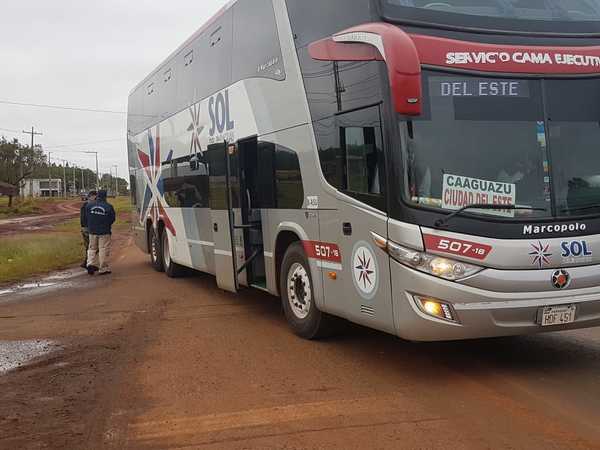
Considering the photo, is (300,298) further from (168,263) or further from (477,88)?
(168,263)

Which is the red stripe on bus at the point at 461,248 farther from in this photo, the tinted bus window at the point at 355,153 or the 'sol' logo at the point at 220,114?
the 'sol' logo at the point at 220,114

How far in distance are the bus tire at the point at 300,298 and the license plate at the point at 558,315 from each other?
2437 mm

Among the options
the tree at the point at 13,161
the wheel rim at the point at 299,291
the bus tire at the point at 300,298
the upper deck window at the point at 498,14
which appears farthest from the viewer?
the tree at the point at 13,161

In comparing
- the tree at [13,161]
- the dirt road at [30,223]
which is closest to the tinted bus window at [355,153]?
the dirt road at [30,223]

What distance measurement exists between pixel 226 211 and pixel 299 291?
1.90 meters

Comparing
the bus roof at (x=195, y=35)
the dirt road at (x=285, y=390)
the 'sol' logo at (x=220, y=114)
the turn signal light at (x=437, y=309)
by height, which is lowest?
the dirt road at (x=285, y=390)

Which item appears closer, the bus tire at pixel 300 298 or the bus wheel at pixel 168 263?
the bus tire at pixel 300 298

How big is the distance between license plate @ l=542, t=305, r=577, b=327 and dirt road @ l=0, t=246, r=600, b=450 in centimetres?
54

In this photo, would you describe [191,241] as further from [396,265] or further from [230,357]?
[396,265]

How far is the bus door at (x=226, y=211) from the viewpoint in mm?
8555

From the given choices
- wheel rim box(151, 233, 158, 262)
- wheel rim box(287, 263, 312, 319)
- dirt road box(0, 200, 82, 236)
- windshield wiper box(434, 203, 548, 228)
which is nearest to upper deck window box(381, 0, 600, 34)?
windshield wiper box(434, 203, 548, 228)

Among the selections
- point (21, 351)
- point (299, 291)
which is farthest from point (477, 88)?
point (21, 351)

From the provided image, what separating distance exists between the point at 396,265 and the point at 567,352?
2.34 meters

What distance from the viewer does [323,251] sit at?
670 centimetres
